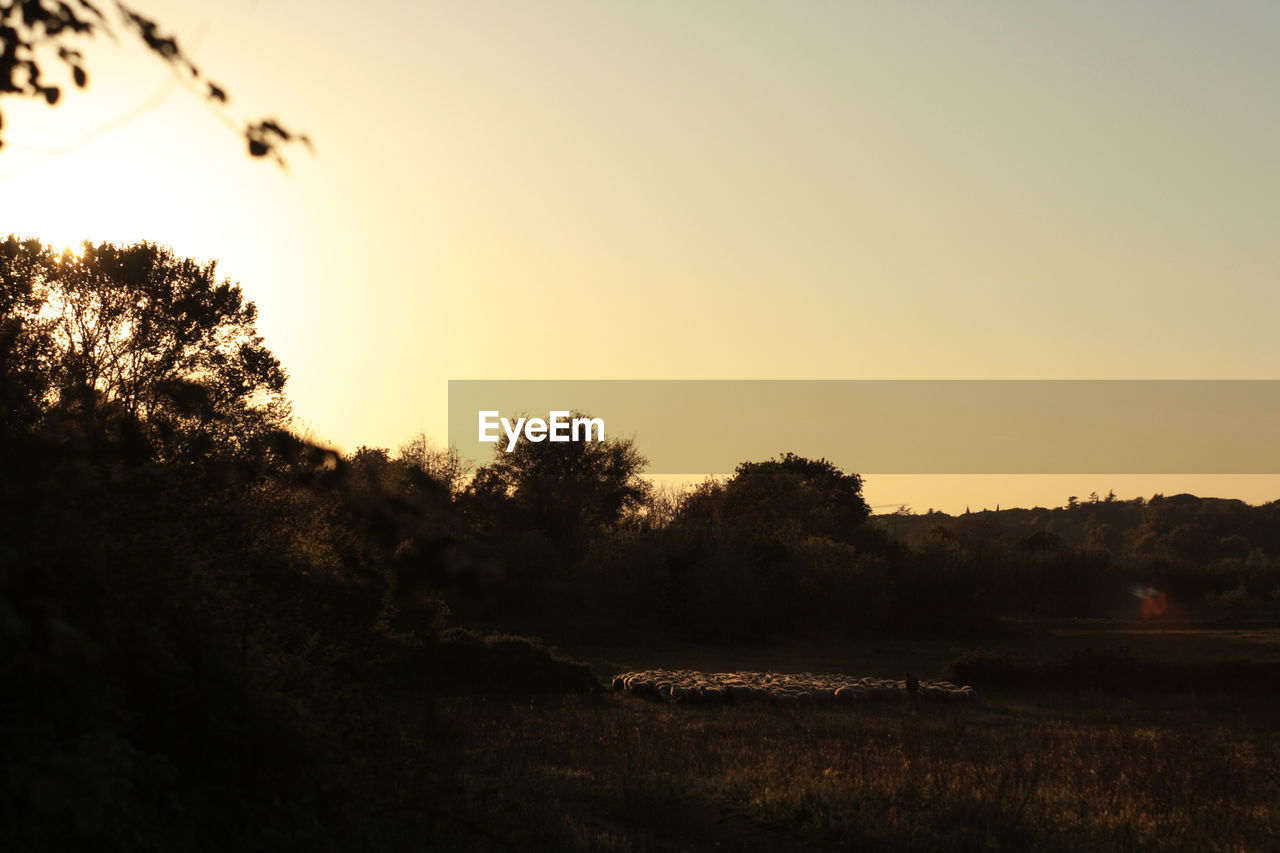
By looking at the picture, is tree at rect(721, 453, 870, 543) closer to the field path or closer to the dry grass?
the dry grass

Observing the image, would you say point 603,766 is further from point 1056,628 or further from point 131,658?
point 1056,628

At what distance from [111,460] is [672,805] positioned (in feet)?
31.7

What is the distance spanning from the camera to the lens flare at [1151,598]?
315ft

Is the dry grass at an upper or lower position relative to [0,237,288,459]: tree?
lower

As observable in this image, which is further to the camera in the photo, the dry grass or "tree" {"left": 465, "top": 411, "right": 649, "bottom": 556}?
"tree" {"left": 465, "top": 411, "right": 649, "bottom": 556}

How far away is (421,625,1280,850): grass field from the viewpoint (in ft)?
40.3

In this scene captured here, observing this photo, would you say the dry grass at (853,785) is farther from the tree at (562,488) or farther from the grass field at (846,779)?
the tree at (562,488)

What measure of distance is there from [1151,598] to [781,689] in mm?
Answer: 77500

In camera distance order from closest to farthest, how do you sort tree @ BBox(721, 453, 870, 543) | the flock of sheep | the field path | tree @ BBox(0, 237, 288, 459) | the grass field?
1. the grass field
2. the field path
3. the flock of sheep
4. tree @ BBox(0, 237, 288, 459)
5. tree @ BBox(721, 453, 870, 543)

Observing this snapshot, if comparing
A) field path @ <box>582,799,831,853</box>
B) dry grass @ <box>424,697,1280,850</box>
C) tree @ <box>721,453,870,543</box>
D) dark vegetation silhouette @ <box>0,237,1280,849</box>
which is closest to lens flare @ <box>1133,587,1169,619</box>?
tree @ <box>721,453,870,543</box>

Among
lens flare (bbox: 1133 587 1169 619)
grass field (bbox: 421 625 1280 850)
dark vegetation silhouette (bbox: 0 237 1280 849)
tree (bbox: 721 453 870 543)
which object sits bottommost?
lens flare (bbox: 1133 587 1169 619)

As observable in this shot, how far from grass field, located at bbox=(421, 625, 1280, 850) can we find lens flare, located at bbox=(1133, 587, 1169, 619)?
7096 cm

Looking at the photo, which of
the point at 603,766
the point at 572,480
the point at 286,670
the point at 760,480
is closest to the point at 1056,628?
the point at 760,480

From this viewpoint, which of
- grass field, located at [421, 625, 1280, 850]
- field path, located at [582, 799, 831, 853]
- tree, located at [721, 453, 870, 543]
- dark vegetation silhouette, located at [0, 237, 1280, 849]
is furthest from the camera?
tree, located at [721, 453, 870, 543]
